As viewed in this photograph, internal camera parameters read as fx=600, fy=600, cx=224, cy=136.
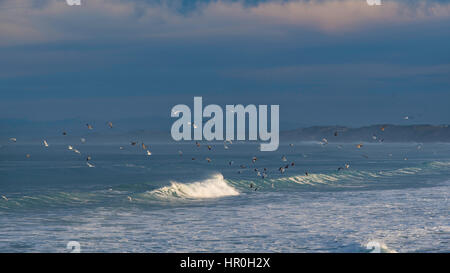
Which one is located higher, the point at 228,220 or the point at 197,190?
the point at 228,220

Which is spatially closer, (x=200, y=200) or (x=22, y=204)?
(x=22, y=204)

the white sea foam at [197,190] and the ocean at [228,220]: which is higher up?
the ocean at [228,220]

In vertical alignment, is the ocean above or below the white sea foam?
above

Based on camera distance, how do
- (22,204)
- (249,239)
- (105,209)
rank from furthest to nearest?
(22,204) → (105,209) → (249,239)

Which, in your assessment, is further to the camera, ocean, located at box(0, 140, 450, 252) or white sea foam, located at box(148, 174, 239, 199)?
white sea foam, located at box(148, 174, 239, 199)

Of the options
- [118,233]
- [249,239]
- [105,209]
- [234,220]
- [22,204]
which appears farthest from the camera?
[22,204]

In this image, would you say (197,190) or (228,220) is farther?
(197,190)

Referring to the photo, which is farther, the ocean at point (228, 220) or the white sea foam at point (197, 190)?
the white sea foam at point (197, 190)

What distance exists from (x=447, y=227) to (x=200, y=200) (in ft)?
44.6
